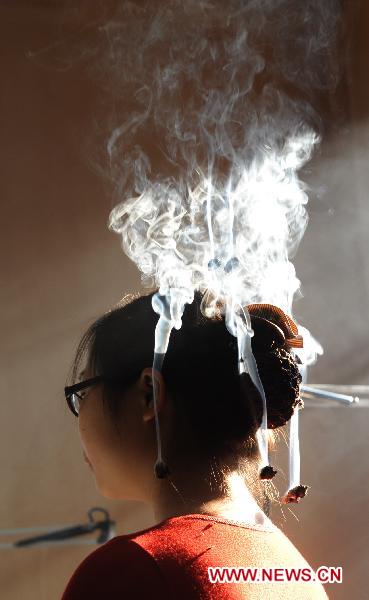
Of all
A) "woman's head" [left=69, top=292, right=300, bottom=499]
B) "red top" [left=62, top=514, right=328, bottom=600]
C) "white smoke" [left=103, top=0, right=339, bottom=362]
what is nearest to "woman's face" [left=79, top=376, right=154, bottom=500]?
"woman's head" [left=69, top=292, right=300, bottom=499]

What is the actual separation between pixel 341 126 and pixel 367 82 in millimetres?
138

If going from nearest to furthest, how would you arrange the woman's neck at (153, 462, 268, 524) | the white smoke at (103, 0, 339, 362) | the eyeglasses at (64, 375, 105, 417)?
the woman's neck at (153, 462, 268, 524) → the eyeglasses at (64, 375, 105, 417) → the white smoke at (103, 0, 339, 362)

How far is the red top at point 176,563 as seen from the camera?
594 millimetres

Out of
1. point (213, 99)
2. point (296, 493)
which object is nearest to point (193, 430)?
point (296, 493)

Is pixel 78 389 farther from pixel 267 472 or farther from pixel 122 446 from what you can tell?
pixel 267 472

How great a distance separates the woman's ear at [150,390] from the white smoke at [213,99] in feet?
2.15

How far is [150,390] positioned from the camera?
78 cm

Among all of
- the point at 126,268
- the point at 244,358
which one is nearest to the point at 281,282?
the point at 244,358

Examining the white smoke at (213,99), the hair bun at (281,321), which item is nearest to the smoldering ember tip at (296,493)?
the hair bun at (281,321)

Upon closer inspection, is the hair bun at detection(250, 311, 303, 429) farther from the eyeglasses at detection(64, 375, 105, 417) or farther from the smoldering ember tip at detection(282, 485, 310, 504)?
the eyeglasses at detection(64, 375, 105, 417)

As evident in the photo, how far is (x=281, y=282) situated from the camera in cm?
115

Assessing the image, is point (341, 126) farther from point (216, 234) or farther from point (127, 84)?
point (216, 234)

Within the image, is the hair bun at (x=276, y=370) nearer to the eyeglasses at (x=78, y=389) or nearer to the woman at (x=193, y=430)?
the woman at (x=193, y=430)

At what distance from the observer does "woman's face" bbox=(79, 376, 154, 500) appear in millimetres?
777
